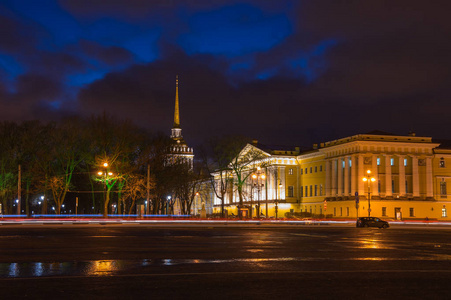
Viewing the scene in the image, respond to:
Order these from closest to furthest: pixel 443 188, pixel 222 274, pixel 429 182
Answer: pixel 222 274 → pixel 429 182 → pixel 443 188

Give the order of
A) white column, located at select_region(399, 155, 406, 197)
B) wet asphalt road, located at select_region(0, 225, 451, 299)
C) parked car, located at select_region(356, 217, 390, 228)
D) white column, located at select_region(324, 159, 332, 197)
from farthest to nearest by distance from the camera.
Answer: white column, located at select_region(324, 159, 332, 197) → white column, located at select_region(399, 155, 406, 197) → parked car, located at select_region(356, 217, 390, 228) → wet asphalt road, located at select_region(0, 225, 451, 299)

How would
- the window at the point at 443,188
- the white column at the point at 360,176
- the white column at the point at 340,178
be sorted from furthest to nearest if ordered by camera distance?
the white column at the point at 340,178, the window at the point at 443,188, the white column at the point at 360,176

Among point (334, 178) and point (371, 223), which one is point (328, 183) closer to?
point (334, 178)

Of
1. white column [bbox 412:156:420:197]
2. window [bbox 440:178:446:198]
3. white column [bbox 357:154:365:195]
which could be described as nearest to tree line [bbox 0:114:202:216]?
white column [bbox 357:154:365:195]

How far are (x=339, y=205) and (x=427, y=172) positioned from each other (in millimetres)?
16804

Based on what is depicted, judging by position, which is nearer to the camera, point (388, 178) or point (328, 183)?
point (388, 178)

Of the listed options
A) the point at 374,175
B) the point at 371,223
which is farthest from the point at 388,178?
the point at 371,223

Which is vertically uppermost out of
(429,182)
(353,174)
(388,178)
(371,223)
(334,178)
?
(353,174)

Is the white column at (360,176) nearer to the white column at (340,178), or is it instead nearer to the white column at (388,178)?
the white column at (388,178)

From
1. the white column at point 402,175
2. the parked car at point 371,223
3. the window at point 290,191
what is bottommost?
the parked car at point 371,223

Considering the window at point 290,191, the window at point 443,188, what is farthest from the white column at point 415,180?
the window at point 290,191

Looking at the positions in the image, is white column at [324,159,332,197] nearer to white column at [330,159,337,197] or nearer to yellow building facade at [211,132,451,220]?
yellow building facade at [211,132,451,220]

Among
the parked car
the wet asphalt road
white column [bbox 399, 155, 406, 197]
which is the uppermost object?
white column [bbox 399, 155, 406, 197]

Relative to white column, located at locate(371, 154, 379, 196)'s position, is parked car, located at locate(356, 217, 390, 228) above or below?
below
